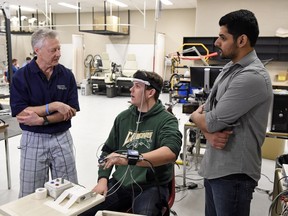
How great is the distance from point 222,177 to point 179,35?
980cm

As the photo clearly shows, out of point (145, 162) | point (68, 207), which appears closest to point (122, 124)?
point (145, 162)

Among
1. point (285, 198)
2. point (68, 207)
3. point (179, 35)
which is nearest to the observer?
point (68, 207)

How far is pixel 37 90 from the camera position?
1.81 meters

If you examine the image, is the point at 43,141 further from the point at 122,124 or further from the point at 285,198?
the point at 285,198

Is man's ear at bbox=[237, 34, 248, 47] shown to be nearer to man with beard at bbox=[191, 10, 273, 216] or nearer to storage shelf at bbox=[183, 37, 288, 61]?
man with beard at bbox=[191, 10, 273, 216]

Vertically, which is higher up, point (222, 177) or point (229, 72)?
point (229, 72)

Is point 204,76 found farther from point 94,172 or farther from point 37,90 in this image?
point 37,90

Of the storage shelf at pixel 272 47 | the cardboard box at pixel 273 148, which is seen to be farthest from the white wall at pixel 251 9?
the cardboard box at pixel 273 148

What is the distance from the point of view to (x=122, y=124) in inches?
72.9

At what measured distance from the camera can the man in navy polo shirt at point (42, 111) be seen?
70.1 inches

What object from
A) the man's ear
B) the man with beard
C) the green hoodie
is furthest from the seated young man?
the man's ear

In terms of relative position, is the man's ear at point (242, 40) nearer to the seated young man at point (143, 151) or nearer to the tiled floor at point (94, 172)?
the seated young man at point (143, 151)

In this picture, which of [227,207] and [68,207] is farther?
[227,207]

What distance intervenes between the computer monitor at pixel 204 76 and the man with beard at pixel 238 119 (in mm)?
1624
